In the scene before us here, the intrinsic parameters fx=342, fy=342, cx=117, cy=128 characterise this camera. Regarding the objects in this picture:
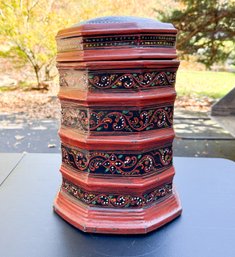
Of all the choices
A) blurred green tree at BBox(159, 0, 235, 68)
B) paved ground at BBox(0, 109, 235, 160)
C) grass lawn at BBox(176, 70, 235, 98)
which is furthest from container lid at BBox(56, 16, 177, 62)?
grass lawn at BBox(176, 70, 235, 98)

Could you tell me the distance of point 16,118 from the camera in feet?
12.3

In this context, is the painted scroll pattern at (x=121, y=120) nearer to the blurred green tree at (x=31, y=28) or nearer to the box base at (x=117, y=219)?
the box base at (x=117, y=219)

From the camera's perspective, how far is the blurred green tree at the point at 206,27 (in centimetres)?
418

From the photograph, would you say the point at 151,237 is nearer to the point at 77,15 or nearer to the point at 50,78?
the point at 77,15

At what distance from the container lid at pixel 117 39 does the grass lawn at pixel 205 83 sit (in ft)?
16.3

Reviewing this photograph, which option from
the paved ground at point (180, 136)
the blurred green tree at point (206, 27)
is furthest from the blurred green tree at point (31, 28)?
the blurred green tree at point (206, 27)

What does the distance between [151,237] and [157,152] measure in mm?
138

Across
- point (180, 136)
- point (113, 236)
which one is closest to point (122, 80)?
point (113, 236)

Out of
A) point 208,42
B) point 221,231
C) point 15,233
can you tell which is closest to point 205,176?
point 221,231

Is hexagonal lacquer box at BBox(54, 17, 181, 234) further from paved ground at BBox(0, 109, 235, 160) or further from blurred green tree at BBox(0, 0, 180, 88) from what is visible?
blurred green tree at BBox(0, 0, 180, 88)

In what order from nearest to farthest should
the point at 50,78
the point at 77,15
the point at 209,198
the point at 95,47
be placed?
the point at 95,47 < the point at 209,198 < the point at 77,15 < the point at 50,78

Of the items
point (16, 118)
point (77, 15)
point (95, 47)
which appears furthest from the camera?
point (77, 15)

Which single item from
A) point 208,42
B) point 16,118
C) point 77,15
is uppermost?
point 77,15

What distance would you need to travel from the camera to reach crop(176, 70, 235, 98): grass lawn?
18.3 ft
